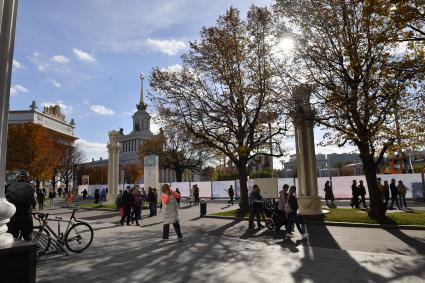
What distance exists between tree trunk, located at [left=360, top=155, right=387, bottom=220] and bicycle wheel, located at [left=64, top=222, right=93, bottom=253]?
12231mm

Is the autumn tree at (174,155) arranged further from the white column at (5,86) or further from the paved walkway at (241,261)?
the white column at (5,86)

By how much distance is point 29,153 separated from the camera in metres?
53.8

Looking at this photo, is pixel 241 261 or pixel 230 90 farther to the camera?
pixel 230 90

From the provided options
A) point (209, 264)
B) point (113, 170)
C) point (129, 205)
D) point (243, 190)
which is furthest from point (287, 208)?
point (113, 170)

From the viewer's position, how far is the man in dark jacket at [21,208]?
24.9 feet

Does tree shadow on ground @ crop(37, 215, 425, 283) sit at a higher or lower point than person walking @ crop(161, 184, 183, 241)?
lower

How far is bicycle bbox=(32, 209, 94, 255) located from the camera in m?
9.02

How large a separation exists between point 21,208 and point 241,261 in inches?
190

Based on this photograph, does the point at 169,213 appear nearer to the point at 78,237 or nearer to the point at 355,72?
the point at 78,237

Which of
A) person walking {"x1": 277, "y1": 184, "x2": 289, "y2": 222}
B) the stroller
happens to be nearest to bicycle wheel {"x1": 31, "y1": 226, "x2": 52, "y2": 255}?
person walking {"x1": 277, "y1": 184, "x2": 289, "y2": 222}

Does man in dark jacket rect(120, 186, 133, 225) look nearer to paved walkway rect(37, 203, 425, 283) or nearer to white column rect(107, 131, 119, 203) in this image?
paved walkway rect(37, 203, 425, 283)

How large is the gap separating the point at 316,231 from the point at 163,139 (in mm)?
51939

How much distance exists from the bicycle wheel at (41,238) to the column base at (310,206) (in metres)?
12.8

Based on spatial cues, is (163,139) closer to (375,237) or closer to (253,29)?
(253,29)
